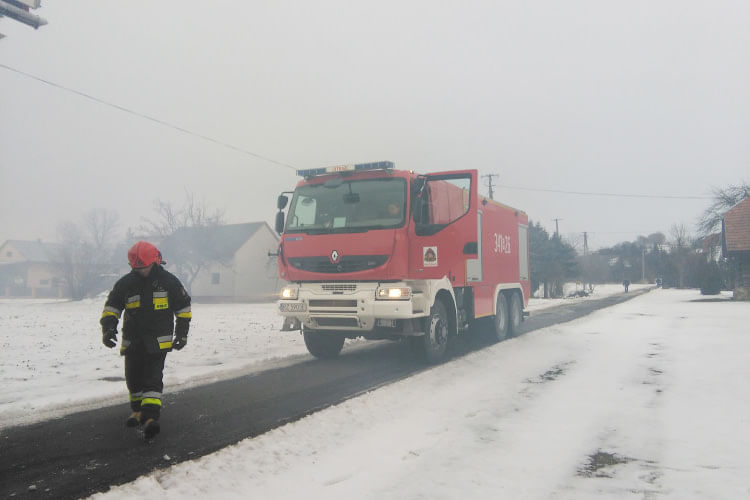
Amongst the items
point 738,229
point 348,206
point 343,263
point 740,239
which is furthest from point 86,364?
point 738,229

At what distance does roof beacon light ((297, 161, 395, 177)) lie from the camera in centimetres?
839

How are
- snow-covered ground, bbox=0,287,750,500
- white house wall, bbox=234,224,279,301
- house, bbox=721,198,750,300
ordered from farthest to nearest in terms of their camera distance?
white house wall, bbox=234,224,279,301, house, bbox=721,198,750,300, snow-covered ground, bbox=0,287,750,500

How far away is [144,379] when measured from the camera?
4.61 meters

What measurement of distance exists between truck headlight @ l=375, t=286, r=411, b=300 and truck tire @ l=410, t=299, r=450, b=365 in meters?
0.89

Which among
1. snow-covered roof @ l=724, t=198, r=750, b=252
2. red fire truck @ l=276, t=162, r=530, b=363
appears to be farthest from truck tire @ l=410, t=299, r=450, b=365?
snow-covered roof @ l=724, t=198, r=750, b=252

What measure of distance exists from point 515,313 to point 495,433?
844 centimetres

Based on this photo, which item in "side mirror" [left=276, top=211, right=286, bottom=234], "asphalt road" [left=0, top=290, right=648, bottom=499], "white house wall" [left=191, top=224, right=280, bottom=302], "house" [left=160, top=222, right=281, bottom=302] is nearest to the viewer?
"asphalt road" [left=0, top=290, right=648, bottom=499]

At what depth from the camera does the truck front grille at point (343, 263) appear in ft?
26.1

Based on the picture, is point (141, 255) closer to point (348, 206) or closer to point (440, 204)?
point (348, 206)

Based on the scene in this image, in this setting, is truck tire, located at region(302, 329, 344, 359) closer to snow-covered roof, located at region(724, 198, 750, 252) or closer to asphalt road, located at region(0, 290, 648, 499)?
asphalt road, located at region(0, 290, 648, 499)

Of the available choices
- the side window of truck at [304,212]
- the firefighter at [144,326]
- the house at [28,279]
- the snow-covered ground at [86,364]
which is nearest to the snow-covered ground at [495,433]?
the snow-covered ground at [86,364]

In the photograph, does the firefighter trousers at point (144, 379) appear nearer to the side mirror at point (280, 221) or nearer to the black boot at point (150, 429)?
the black boot at point (150, 429)

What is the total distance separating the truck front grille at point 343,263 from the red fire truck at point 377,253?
0.02m

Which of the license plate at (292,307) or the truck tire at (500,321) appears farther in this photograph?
the truck tire at (500,321)
